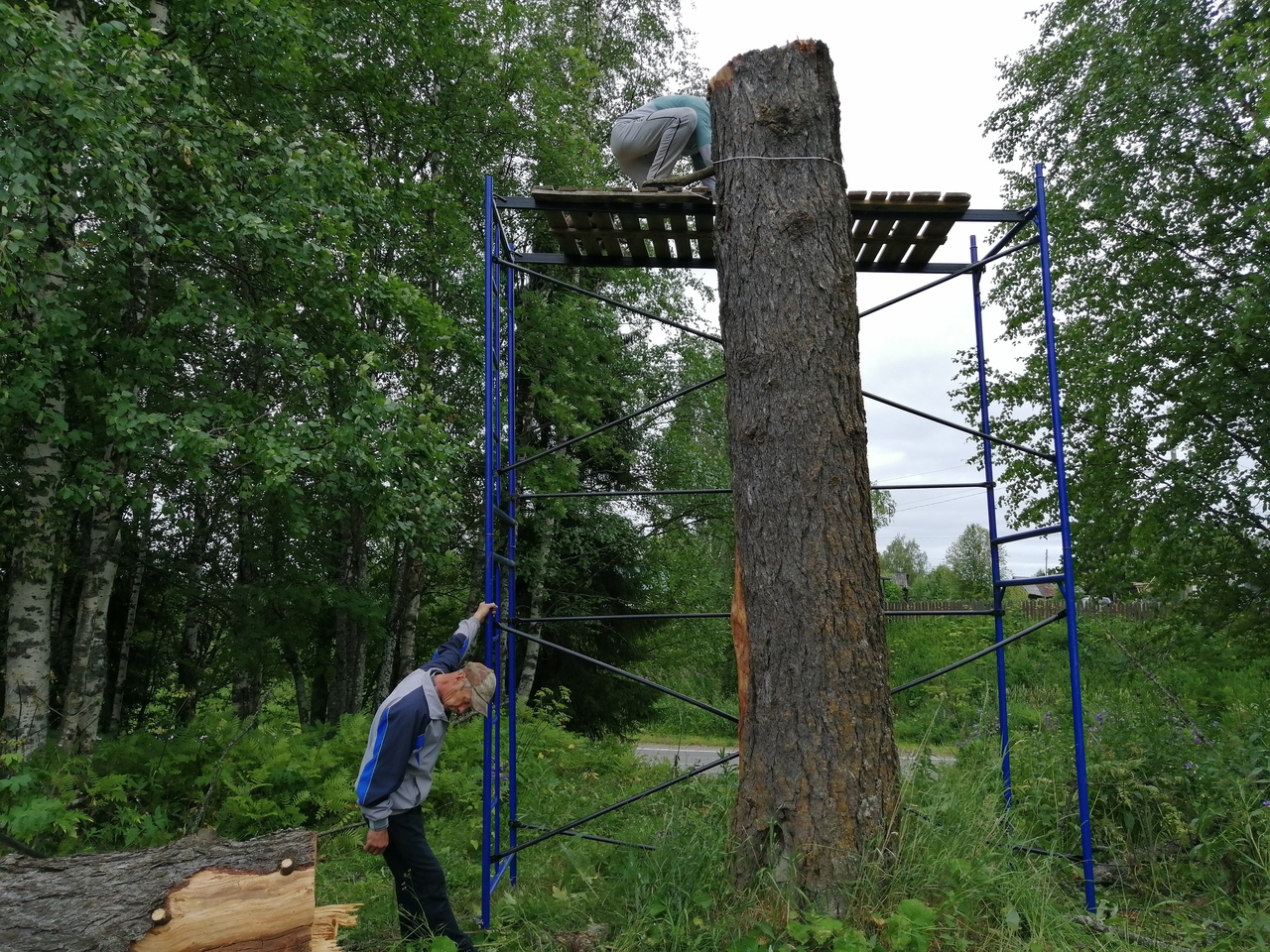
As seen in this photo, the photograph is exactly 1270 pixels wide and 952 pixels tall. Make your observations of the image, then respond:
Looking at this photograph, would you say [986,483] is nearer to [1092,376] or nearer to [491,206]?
[491,206]

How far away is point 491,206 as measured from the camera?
424cm

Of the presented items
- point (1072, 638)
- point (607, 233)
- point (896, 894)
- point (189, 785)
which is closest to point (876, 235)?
point (607, 233)

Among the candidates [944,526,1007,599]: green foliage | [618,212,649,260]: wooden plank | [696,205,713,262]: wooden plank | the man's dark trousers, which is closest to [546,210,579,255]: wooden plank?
[618,212,649,260]: wooden plank

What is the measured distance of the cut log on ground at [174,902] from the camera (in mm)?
2990

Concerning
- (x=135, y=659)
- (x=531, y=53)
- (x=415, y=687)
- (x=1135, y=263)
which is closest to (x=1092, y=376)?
(x=1135, y=263)

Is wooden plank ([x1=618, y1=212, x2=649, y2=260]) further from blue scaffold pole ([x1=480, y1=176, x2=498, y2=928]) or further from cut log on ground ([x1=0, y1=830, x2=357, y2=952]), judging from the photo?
cut log on ground ([x1=0, y1=830, x2=357, y2=952])

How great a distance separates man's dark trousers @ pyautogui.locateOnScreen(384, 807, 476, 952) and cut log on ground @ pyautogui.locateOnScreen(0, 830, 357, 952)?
0.37 metres

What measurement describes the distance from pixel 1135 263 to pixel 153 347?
34.9 feet

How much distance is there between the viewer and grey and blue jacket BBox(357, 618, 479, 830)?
141 inches

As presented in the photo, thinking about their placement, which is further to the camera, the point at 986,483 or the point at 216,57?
the point at 216,57

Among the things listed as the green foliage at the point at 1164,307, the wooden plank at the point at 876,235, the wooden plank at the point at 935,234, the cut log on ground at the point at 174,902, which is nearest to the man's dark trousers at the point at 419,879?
the cut log on ground at the point at 174,902

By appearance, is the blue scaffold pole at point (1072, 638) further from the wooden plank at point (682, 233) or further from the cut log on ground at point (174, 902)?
the cut log on ground at point (174, 902)

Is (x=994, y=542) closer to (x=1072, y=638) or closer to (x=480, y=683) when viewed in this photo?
(x=1072, y=638)

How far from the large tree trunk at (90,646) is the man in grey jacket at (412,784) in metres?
3.98
